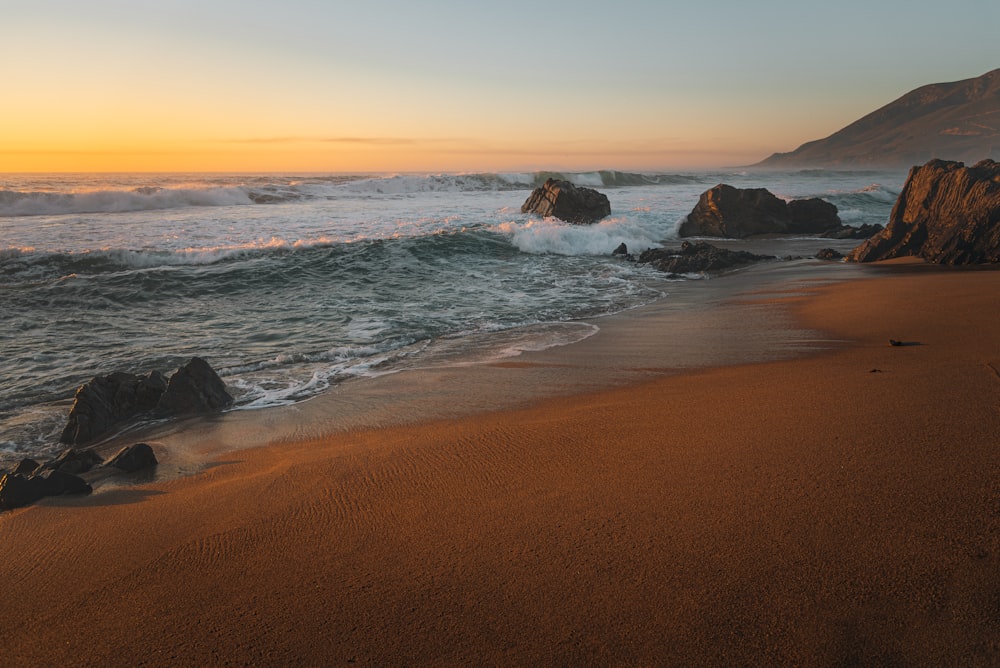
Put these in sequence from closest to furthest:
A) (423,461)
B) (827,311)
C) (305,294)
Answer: (423,461) < (827,311) < (305,294)

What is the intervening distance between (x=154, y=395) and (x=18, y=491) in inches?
82.2

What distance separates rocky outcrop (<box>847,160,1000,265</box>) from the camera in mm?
12328

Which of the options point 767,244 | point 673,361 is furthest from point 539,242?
point 673,361

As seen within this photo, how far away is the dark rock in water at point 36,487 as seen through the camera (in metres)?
3.89

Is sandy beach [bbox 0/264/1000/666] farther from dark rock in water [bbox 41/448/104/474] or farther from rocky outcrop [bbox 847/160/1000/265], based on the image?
rocky outcrop [bbox 847/160/1000/265]

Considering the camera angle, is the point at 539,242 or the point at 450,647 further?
the point at 539,242

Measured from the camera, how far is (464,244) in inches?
725

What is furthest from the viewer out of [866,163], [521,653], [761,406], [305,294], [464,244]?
[866,163]

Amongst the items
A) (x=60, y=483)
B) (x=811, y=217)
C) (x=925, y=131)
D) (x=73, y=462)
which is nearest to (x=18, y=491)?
(x=60, y=483)

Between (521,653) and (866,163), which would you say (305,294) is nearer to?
(521,653)

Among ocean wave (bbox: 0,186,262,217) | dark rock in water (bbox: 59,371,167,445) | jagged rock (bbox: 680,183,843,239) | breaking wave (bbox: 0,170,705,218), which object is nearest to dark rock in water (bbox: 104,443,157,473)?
dark rock in water (bbox: 59,371,167,445)

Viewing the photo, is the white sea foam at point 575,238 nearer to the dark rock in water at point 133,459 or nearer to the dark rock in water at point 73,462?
the dark rock in water at point 133,459

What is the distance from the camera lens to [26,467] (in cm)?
453

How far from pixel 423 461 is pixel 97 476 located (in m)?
2.42
